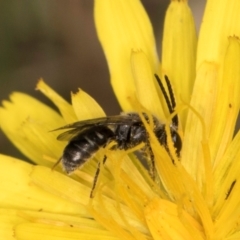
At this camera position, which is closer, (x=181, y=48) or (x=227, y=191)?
(x=227, y=191)

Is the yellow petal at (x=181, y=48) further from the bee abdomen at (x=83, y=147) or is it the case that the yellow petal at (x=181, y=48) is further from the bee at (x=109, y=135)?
the bee abdomen at (x=83, y=147)

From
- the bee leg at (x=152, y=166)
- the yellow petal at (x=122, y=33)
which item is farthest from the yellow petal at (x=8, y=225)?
the yellow petal at (x=122, y=33)

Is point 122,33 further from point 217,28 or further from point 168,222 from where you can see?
point 168,222

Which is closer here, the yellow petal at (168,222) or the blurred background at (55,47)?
the yellow petal at (168,222)

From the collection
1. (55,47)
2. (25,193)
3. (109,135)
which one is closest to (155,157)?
(109,135)

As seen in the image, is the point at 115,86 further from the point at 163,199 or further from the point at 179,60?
the point at 163,199

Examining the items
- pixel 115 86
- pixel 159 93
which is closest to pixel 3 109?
pixel 115 86
